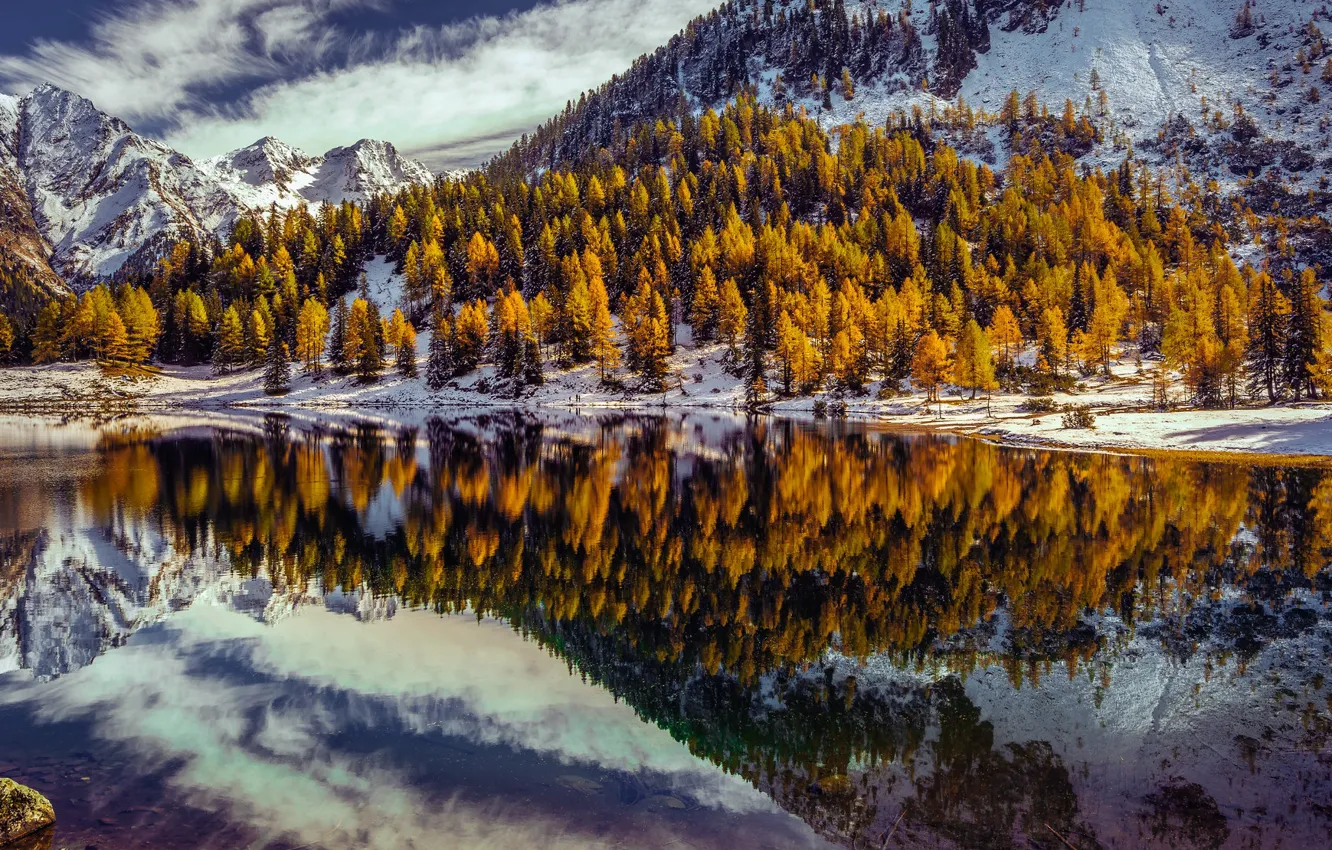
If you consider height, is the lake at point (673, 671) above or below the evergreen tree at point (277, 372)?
below

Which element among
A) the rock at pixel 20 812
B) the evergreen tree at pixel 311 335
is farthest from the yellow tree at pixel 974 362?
the evergreen tree at pixel 311 335

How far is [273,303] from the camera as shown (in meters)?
132

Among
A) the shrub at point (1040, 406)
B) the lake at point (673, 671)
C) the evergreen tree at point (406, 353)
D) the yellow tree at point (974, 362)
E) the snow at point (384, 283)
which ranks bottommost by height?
the lake at point (673, 671)

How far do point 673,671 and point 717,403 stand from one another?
291 ft

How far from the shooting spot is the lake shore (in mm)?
53312

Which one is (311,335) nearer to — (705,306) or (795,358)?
(705,306)

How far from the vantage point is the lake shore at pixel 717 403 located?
5331 centimetres

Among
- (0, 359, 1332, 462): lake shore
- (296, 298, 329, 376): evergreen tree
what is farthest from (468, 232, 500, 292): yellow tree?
(296, 298, 329, 376): evergreen tree

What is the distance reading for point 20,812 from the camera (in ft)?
27.3

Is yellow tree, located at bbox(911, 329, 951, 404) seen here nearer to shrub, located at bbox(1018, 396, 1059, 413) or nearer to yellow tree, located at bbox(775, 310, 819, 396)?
shrub, located at bbox(1018, 396, 1059, 413)

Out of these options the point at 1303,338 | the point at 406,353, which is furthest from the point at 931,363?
the point at 406,353

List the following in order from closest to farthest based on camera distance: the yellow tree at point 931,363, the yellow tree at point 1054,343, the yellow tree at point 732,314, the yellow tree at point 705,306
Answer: the yellow tree at point 931,363
the yellow tree at point 1054,343
the yellow tree at point 732,314
the yellow tree at point 705,306

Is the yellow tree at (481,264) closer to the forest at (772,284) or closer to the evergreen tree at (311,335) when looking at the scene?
the forest at (772,284)

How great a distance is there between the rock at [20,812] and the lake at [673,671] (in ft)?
0.88
